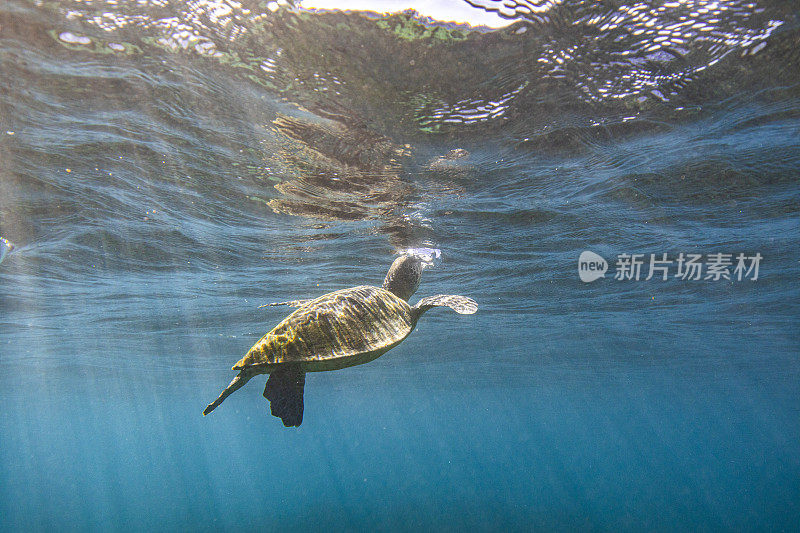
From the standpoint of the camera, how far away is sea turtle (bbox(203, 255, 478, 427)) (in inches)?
127

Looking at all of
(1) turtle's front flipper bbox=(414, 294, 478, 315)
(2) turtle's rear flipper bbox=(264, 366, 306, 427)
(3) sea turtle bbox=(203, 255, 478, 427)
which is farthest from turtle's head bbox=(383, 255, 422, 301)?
(2) turtle's rear flipper bbox=(264, 366, 306, 427)

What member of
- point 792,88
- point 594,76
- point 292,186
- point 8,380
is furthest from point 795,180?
point 8,380

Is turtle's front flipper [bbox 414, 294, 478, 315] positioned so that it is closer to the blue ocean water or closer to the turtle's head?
the turtle's head

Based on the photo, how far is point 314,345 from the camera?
11.1 ft

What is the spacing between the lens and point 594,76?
6.83 m

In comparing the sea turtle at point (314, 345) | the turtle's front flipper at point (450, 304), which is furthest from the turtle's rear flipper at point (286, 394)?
the turtle's front flipper at point (450, 304)

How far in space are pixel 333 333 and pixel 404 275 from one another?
302 cm

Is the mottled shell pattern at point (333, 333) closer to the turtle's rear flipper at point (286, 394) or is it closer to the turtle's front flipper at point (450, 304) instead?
the turtle's rear flipper at point (286, 394)

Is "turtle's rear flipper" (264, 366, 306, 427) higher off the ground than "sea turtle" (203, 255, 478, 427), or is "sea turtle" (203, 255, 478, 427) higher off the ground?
"sea turtle" (203, 255, 478, 427)

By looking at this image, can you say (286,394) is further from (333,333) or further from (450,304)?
(450,304)

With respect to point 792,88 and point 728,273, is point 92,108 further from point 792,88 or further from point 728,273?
point 728,273

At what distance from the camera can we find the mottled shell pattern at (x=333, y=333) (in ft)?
10.8

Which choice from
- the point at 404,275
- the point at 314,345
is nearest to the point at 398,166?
the point at 404,275

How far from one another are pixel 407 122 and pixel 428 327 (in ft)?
54.5
